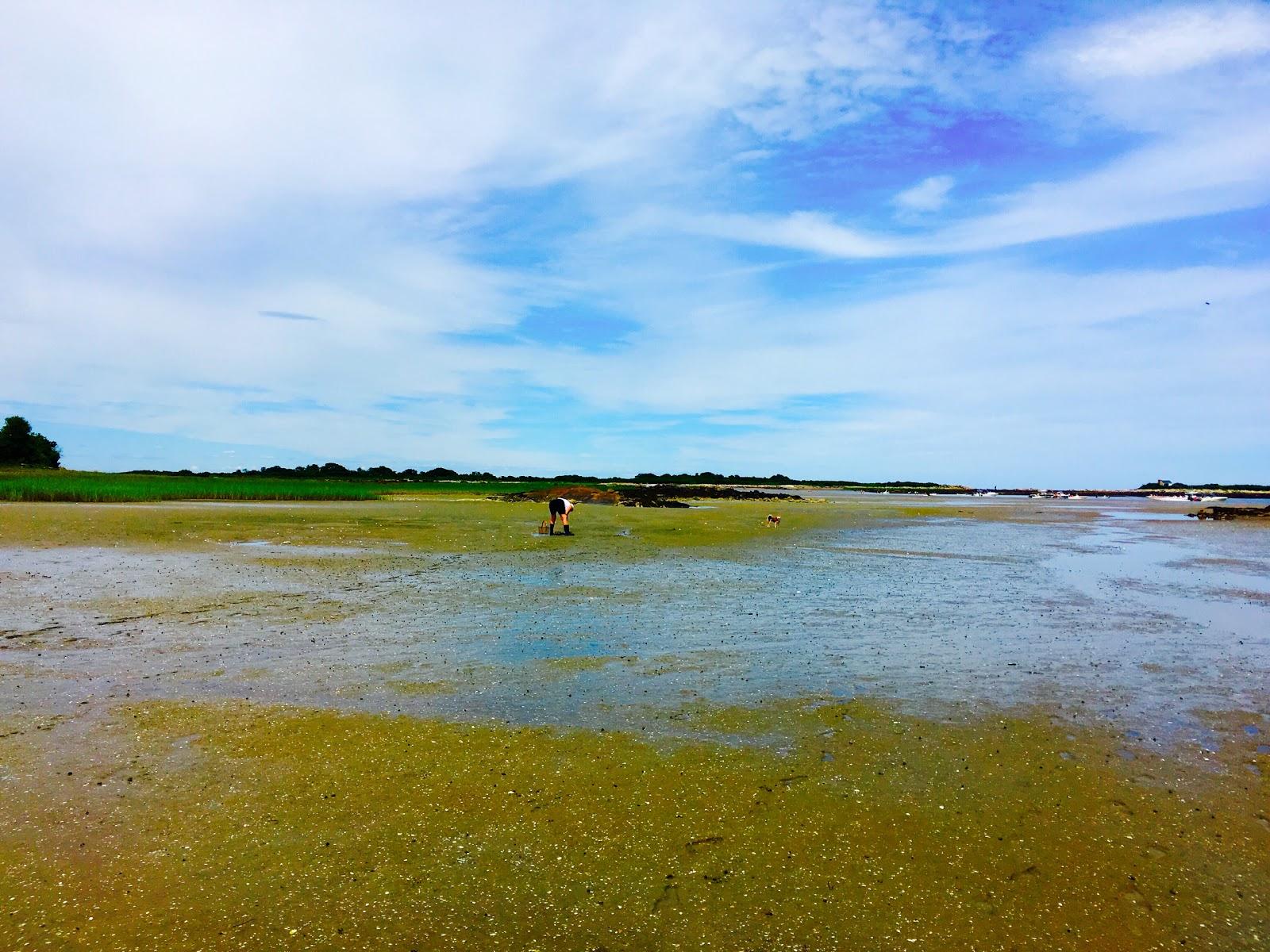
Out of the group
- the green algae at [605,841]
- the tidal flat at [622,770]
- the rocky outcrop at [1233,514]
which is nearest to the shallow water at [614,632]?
the tidal flat at [622,770]

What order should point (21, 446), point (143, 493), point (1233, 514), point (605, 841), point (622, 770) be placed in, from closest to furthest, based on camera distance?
point (605, 841), point (622, 770), point (143, 493), point (1233, 514), point (21, 446)

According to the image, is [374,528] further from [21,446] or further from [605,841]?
[21,446]

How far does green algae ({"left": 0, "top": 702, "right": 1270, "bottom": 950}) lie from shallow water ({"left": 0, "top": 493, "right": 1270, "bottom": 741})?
54.7 inches

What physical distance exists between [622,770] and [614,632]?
5.64 metres

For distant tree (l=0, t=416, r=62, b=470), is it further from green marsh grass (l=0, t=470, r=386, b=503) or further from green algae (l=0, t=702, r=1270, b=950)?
green algae (l=0, t=702, r=1270, b=950)

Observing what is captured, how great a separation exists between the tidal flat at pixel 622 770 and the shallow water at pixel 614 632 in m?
0.09

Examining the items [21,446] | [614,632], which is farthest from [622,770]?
[21,446]

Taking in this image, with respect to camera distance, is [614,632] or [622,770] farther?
[614,632]

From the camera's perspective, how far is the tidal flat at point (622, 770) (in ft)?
14.1

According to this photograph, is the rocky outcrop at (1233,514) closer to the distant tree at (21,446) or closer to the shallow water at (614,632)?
the shallow water at (614,632)

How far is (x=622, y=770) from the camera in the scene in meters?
6.36

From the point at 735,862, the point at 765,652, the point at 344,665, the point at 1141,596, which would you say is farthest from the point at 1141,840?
the point at 1141,596

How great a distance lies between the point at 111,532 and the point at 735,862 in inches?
1147

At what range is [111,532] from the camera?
26.2 m
